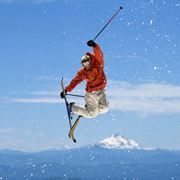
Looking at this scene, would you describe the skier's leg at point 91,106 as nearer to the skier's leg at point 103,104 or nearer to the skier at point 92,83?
the skier at point 92,83

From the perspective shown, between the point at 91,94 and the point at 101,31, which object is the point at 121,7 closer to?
the point at 101,31

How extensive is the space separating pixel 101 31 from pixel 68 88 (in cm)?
242

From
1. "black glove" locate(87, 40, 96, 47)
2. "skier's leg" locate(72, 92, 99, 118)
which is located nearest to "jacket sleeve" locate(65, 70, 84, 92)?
"skier's leg" locate(72, 92, 99, 118)

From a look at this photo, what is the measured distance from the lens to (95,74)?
14.5 m

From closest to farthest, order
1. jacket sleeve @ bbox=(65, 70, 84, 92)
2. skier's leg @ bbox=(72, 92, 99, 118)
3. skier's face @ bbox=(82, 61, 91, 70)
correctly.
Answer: skier's face @ bbox=(82, 61, 91, 70)
jacket sleeve @ bbox=(65, 70, 84, 92)
skier's leg @ bbox=(72, 92, 99, 118)

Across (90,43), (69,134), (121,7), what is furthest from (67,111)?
(121,7)

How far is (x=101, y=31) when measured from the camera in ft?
47.9

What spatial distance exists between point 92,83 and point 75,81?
661mm

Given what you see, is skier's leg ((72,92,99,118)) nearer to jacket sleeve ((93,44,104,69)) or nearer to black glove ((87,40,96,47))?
jacket sleeve ((93,44,104,69))

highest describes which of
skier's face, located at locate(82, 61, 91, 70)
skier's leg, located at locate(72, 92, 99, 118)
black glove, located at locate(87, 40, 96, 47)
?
black glove, located at locate(87, 40, 96, 47)

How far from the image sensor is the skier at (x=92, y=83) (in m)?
14.5

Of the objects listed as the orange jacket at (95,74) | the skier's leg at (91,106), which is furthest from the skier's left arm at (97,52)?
the skier's leg at (91,106)

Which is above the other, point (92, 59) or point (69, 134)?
point (92, 59)

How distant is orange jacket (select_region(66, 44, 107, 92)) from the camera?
571 inches
